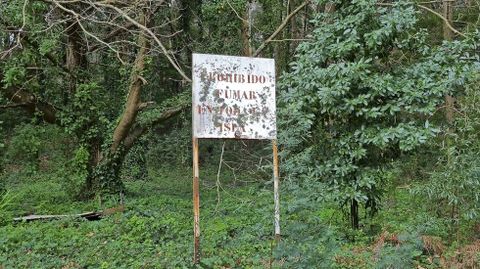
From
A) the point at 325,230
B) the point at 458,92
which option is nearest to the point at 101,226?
the point at 325,230

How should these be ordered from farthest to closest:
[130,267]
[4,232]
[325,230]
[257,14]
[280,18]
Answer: [257,14], [280,18], [4,232], [130,267], [325,230]

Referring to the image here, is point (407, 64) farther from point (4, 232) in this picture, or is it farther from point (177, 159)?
point (177, 159)

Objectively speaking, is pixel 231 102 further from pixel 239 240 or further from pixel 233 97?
pixel 239 240

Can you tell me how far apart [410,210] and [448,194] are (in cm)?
220

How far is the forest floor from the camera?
16.4 feet

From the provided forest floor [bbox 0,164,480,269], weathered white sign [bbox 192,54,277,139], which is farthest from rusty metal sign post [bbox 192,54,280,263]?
forest floor [bbox 0,164,480,269]

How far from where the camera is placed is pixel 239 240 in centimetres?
669

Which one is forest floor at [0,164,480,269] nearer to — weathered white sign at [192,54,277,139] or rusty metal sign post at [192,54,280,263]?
rusty metal sign post at [192,54,280,263]

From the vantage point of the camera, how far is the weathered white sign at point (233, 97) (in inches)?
220

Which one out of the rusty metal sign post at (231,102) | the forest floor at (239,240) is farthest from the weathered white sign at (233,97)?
the forest floor at (239,240)

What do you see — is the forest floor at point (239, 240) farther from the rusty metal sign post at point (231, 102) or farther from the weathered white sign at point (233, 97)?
the weathered white sign at point (233, 97)

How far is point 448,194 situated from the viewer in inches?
226

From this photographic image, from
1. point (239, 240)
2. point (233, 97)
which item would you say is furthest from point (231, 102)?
point (239, 240)

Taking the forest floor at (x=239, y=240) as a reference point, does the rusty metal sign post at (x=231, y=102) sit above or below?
above
